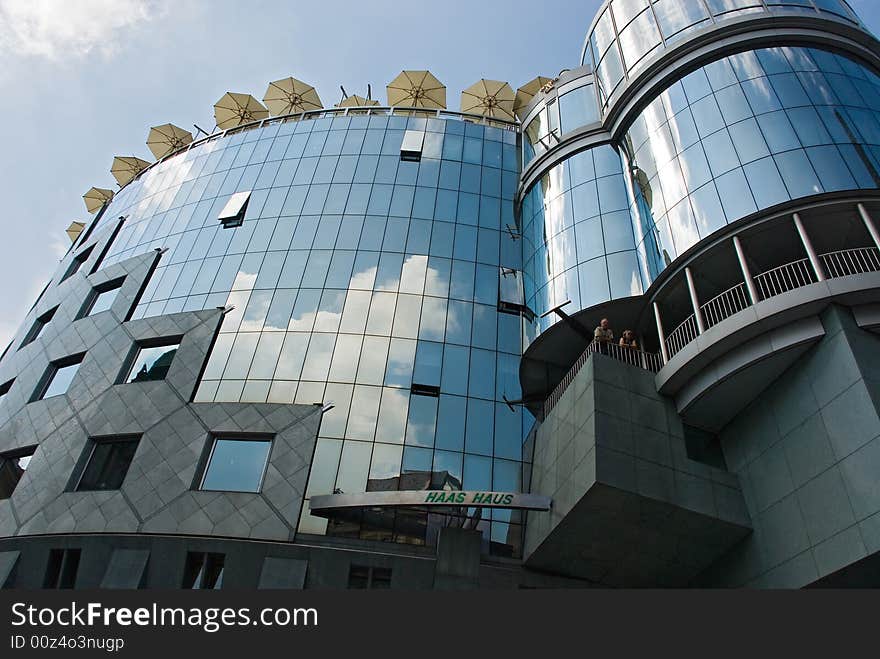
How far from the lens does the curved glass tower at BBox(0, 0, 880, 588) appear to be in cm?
1930

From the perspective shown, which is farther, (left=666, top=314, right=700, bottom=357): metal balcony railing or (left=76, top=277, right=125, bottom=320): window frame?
(left=76, top=277, right=125, bottom=320): window frame

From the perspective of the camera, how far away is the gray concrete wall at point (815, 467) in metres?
15.9

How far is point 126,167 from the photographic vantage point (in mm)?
51719

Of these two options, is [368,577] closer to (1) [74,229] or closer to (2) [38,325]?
(2) [38,325]

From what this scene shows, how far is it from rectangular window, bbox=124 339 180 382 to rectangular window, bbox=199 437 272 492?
5.31 m

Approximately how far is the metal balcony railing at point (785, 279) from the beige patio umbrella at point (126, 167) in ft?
157

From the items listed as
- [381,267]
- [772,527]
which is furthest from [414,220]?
[772,527]

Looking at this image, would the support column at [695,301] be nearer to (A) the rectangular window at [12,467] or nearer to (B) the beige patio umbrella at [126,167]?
(A) the rectangular window at [12,467]

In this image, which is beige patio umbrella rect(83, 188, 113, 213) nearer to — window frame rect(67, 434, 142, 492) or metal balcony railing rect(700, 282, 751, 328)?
window frame rect(67, 434, 142, 492)

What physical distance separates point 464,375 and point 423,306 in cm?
423

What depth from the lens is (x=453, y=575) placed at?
2217 centimetres

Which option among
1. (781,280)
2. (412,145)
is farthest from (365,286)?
(781,280)

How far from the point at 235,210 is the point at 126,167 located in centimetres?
2213

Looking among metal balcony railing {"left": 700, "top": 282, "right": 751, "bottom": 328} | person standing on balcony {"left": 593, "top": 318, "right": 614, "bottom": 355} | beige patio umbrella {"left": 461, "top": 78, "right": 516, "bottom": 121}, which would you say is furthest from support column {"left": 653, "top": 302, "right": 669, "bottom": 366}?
beige patio umbrella {"left": 461, "top": 78, "right": 516, "bottom": 121}
